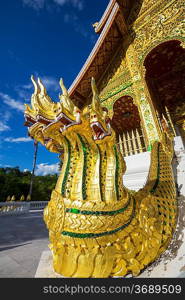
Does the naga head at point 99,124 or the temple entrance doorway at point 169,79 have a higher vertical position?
the temple entrance doorway at point 169,79

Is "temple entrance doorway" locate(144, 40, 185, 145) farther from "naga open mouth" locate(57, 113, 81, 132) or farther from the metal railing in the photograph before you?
the metal railing

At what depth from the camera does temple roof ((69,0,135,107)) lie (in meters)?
3.63

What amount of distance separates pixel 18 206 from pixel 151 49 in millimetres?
8694

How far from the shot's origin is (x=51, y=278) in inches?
34.8

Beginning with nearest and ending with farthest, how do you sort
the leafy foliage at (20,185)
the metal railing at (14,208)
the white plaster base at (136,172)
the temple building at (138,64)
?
the white plaster base at (136,172) < the temple building at (138,64) < the metal railing at (14,208) < the leafy foliage at (20,185)

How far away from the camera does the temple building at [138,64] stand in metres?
3.03


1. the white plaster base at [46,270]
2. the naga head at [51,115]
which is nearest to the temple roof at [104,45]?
the naga head at [51,115]

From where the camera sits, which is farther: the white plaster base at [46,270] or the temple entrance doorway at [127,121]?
the temple entrance doorway at [127,121]

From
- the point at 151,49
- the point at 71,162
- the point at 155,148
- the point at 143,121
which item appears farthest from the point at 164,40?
the point at 71,162

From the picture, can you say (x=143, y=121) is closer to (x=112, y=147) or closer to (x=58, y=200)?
(x=112, y=147)

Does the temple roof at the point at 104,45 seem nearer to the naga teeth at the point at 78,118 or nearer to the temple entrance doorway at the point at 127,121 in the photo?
the temple entrance doorway at the point at 127,121

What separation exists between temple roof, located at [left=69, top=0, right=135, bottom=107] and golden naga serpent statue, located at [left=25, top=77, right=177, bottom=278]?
10.8 feet

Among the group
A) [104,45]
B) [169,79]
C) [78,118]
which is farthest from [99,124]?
[169,79]

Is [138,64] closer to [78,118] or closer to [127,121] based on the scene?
[127,121]
